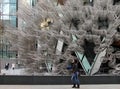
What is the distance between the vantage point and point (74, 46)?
30.5m

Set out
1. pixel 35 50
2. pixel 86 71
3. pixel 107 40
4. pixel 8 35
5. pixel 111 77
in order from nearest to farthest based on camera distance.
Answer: pixel 111 77
pixel 107 40
pixel 86 71
pixel 35 50
pixel 8 35

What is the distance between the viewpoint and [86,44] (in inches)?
1228

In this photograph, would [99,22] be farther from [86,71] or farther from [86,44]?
[86,71]

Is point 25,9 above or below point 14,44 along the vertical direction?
above

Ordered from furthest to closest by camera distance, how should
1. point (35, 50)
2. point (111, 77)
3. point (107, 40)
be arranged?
1. point (35, 50)
2. point (107, 40)
3. point (111, 77)

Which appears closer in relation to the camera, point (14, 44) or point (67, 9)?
point (67, 9)

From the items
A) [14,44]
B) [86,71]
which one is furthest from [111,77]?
[14,44]

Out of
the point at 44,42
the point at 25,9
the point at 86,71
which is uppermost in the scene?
the point at 25,9

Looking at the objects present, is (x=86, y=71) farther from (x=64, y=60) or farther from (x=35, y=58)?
(x=35, y=58)

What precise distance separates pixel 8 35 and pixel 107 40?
11288 millimetres

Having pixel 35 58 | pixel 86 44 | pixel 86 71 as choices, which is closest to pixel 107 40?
pixel 86 44

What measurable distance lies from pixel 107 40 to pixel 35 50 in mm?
7754

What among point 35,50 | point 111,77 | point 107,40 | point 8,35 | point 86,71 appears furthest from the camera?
point 8,35

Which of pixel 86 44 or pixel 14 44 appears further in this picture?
pixel 14 44
